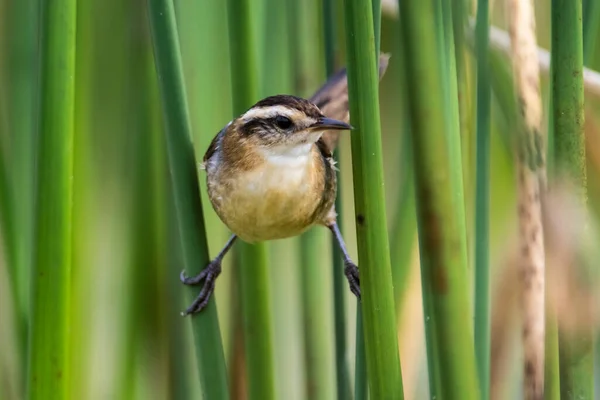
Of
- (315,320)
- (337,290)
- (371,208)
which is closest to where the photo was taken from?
(371,208)

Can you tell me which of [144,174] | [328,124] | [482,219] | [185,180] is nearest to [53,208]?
[185,180]

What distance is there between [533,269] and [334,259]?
33 cm

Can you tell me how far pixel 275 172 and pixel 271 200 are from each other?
49mm

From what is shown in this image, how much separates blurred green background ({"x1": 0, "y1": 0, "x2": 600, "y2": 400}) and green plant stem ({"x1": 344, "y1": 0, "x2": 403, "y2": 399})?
0.84 feet

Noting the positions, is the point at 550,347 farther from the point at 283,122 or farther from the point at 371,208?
the point at 283,122

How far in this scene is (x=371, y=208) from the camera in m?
0.70

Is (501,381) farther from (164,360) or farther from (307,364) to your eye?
(164,360)

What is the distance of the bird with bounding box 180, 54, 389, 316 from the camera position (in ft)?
3.72

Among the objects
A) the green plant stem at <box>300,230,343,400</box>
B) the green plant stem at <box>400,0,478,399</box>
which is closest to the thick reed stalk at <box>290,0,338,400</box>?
the green plant stem at <box>300,230,343,400</box>

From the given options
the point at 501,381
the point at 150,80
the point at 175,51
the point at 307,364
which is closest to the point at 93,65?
the point at 150,80

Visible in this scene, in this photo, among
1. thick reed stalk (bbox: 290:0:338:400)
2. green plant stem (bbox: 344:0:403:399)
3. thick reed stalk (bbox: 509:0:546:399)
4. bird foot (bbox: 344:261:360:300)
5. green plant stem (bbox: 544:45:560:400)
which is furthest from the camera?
bird foot (bbox: 344:261:360:300)

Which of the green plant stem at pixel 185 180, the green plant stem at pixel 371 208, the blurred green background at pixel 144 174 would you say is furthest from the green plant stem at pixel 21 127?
the green plant stem at pixel 371 208

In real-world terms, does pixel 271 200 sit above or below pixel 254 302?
above

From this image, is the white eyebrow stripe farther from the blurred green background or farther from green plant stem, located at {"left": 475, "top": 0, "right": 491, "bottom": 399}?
green plant stem, located at {"left": 475, "top": 0, "right": 491, "bottom": 399}
